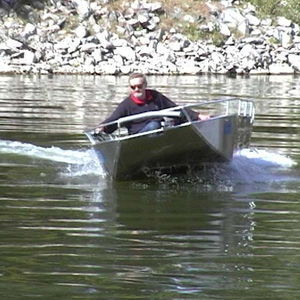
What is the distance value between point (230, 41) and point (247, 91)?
23881 millimetres

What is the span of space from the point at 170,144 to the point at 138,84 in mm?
896

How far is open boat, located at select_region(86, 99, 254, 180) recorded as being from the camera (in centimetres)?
927

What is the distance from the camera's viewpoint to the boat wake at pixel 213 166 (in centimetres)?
999

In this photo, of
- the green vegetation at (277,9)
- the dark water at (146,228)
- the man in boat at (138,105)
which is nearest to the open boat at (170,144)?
the man in boat at (138,105)

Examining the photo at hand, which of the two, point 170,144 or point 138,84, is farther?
point 138,84

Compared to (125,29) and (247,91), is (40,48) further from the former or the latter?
(247,91)

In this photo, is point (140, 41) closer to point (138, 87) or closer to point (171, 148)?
point (138, 87)

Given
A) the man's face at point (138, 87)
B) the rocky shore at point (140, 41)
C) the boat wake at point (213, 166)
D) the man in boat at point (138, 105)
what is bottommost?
the boat wake at point (213, 166)

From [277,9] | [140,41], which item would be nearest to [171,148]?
[140,41]

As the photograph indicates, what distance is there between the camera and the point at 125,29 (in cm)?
5269

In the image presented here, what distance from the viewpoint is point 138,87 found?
9.71m

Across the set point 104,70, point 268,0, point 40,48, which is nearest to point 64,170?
point 104,70

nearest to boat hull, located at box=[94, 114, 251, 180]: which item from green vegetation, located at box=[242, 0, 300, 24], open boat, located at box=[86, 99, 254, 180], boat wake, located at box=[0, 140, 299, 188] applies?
open boat, located at box=[86, 99, 254, 180]

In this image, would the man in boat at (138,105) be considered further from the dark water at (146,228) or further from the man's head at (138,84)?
the dark water at (146,228)
